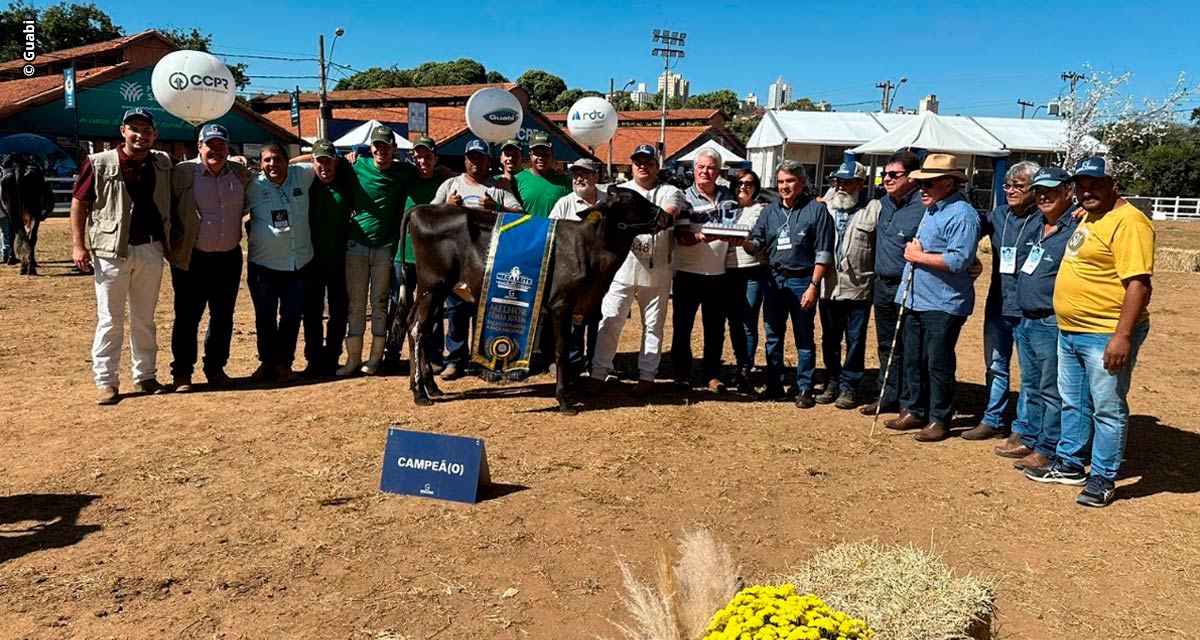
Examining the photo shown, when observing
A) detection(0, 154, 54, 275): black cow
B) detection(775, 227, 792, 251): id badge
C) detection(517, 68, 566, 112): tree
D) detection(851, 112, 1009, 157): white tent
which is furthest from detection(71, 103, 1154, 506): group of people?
detection(517, 68, 566, 112): tree

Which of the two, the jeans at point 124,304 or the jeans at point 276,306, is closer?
the jeans at point 124,304

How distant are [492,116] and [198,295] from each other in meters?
4.96

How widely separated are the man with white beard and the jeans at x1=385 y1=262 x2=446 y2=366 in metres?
3.33

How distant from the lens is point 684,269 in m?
6.65

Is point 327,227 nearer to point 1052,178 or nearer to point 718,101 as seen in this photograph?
point 1052,178

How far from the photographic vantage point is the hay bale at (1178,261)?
1639 centimetres

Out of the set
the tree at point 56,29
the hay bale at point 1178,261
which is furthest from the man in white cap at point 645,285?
the tree at point 56,29

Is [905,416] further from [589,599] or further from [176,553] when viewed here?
[176,553]

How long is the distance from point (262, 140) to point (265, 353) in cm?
3252

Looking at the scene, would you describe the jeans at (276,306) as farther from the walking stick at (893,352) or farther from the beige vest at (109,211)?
the walking stick at (893,352)

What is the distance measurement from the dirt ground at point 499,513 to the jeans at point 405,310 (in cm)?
42

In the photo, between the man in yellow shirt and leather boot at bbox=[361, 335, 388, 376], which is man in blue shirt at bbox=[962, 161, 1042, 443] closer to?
the man in yellow shirt

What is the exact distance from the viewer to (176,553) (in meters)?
3.82

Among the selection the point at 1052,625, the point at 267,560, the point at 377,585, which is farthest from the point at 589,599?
the point at 1052,625
